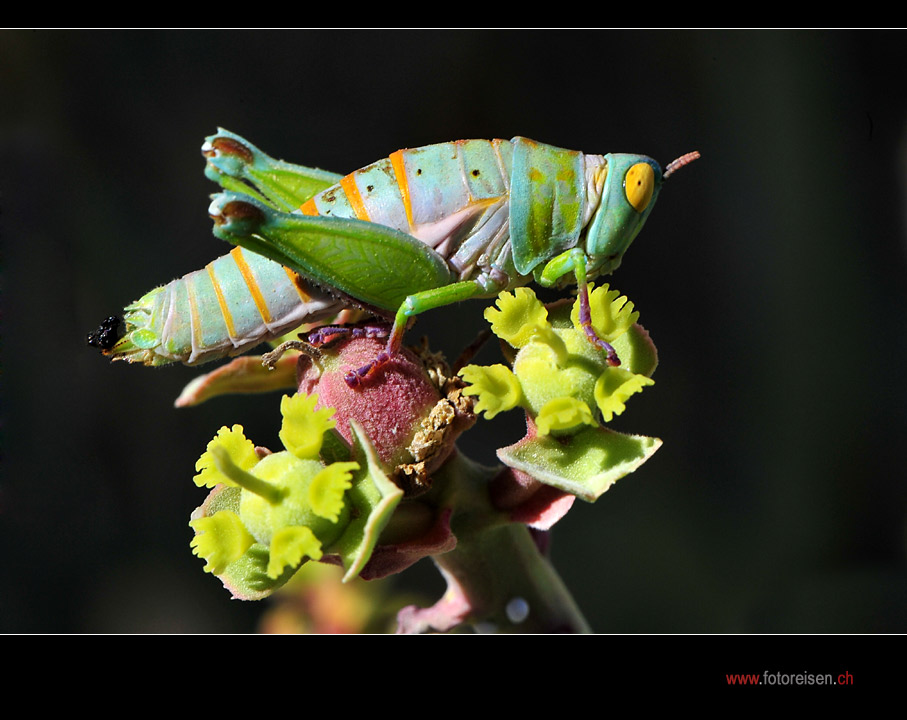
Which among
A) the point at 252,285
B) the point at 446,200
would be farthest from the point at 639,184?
the point at 252,285

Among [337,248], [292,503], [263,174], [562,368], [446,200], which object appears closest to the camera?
[292,503]

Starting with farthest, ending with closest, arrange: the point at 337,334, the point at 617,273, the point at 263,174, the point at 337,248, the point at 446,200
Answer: the point at 617,273
the point at 263,174
the point at 446,200
the point at 337,248
the point at 337,334

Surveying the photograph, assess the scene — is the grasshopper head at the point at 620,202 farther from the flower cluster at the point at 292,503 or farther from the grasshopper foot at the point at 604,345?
the flower cluster at the point at 292,503

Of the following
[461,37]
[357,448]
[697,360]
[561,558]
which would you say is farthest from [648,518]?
[357,448]

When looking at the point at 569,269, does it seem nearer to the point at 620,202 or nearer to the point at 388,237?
the point at 620,202

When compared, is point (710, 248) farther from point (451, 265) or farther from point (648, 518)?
point (451, 265)

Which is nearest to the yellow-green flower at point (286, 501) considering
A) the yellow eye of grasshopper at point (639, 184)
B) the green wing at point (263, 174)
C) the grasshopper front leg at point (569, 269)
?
the grasshopper front leg at point (569, 269)

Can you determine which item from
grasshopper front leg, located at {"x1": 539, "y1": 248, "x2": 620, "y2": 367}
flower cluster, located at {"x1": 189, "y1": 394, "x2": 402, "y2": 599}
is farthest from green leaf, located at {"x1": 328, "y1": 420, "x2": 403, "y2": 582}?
grasshopper front leg, located at {"x1": 539, "y1": 248, "x2": 620, "y2": 367}
